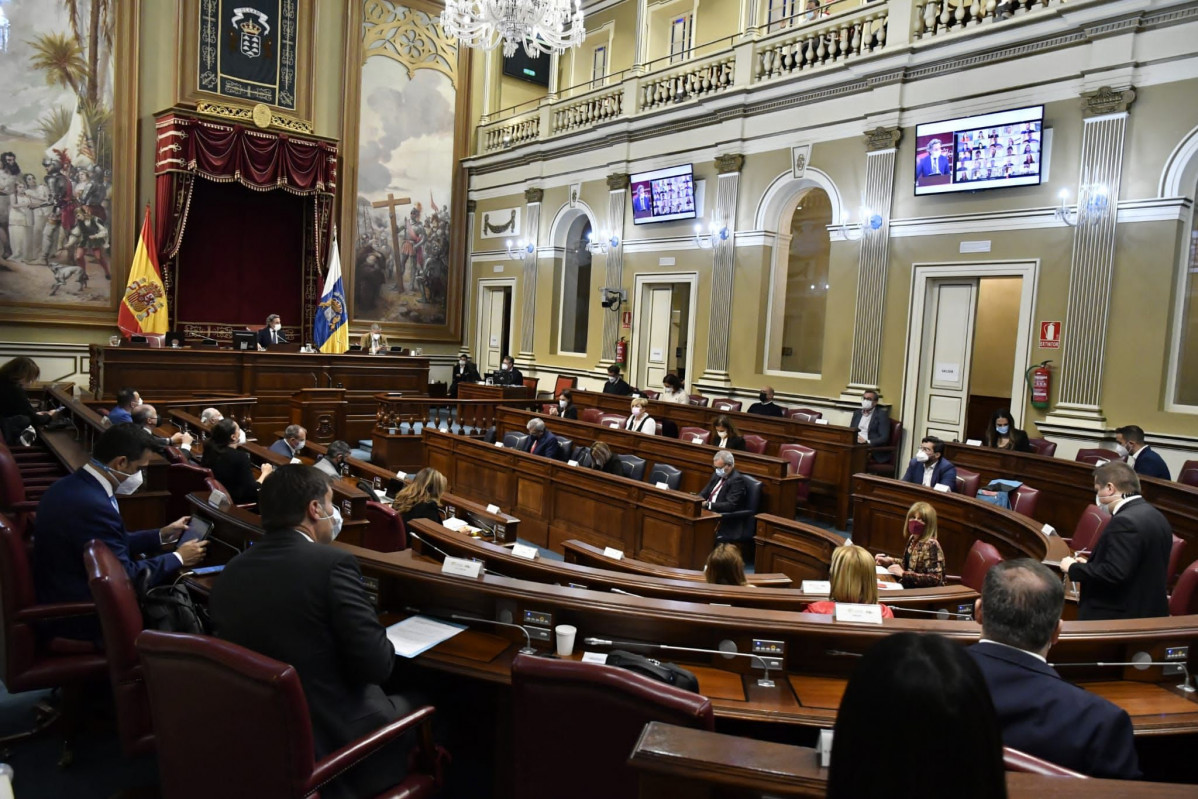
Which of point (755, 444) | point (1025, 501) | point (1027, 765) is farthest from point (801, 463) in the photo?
point (1027, 765)

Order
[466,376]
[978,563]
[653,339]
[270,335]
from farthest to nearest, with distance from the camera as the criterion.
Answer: [466,376], [653,339], [270,335], [978,563]

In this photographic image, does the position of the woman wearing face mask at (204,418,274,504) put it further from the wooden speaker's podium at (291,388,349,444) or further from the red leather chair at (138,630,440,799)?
the wooden speaker's podium at (291,388,349,444)

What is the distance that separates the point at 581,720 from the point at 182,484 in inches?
155

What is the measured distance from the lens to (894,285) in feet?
33.0

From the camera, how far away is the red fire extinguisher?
859 centimetres

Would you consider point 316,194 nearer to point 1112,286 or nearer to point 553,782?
point 1112,286

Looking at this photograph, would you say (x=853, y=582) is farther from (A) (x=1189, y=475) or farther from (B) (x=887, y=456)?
(B) (x=887, y=456)

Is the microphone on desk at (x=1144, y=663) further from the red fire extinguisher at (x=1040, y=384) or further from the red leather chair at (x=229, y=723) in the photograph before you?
the red fire extinguisher at (x=1040, y=384)

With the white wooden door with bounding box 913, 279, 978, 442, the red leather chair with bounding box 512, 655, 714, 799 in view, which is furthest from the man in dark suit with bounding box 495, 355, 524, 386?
the red leather chair with bounding box 512, 655, 714, 799

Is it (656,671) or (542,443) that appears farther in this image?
(542,443)

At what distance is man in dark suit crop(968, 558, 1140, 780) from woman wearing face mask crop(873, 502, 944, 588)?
263 cm

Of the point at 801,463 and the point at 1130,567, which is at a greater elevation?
the point at 1130,567

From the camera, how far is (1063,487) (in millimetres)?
6805

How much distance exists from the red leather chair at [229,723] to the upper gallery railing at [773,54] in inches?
376
